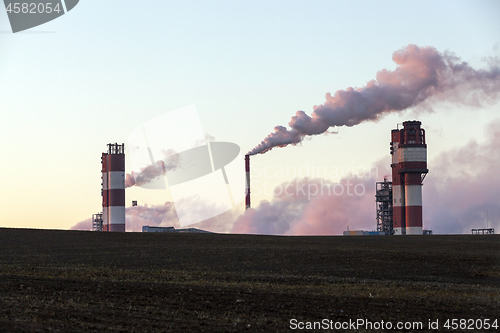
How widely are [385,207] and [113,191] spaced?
4565 centimetres

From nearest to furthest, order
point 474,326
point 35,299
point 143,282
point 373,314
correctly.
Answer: point 474,326 → point 373,314 → point 35,299 → point 143,282

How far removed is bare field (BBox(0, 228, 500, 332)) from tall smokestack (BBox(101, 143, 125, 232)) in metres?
64.5

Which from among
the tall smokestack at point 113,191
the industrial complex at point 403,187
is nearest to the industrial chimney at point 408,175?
the industrial complex at point 403,187

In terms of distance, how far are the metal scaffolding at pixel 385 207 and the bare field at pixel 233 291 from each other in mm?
54487

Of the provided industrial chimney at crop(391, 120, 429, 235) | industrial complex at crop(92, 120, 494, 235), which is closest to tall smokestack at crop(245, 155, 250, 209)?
industrial complex at crop(92, 120, 494, 235)

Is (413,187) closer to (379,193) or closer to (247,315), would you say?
(379,193)

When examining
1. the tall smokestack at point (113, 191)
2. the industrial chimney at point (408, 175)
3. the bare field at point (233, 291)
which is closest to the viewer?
the bare field at point (233, 291)

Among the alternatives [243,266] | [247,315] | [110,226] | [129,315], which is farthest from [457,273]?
[110,226]

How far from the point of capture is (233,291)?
22.2m

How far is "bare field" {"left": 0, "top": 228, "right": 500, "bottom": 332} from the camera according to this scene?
16.4 meters

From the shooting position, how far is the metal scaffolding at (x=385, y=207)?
9875 cm

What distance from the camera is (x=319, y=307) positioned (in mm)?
18828

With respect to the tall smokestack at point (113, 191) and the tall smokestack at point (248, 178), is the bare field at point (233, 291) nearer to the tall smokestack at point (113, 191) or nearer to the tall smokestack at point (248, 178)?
the tall smokestack at point (248, 178)

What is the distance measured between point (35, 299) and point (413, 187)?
3213 inches
